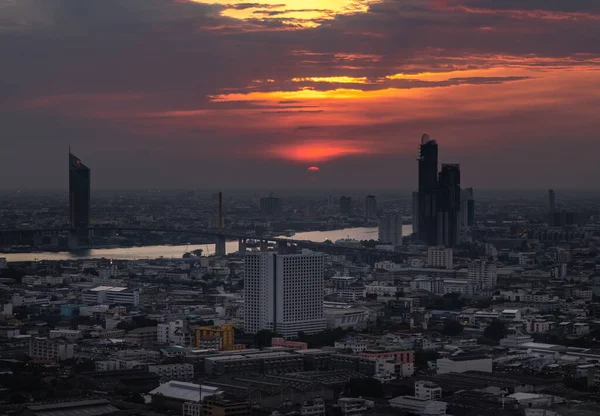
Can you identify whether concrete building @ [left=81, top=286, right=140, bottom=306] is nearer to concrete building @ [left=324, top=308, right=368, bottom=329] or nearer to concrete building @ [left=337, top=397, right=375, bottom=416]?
concrete building @ [left=324, top=308, right=368, bottom=329]

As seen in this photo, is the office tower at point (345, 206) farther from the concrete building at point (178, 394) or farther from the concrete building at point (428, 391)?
the concrete building at point (178, 394)

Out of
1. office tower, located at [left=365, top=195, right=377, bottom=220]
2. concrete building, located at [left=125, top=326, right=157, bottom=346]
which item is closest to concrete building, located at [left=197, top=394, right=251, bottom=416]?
concrete building, located at [left=125, top=326, right=157, bottom=346]

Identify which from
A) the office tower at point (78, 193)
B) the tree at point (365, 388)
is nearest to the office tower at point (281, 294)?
the tree at point (365, 388)

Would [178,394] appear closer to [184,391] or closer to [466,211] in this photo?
[184,391]

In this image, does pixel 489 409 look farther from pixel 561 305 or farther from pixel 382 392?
pixel 561 305

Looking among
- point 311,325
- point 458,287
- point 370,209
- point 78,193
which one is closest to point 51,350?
point 311,325

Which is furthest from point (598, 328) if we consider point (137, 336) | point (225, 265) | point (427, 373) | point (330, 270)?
point (225, 265)

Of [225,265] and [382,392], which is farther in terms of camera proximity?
[225,265]
